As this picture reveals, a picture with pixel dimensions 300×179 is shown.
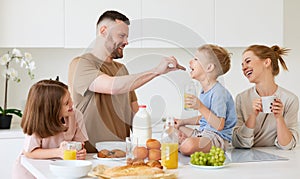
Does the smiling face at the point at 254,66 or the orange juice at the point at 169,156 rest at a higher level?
the smiling face at the point at 254,66

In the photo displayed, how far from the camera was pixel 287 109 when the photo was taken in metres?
2.82

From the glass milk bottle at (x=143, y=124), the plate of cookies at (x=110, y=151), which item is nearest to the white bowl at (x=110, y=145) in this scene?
the plate of cookies at (x=110, y=151)

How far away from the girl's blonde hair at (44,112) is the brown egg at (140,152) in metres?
0.40

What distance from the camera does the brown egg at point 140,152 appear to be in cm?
235

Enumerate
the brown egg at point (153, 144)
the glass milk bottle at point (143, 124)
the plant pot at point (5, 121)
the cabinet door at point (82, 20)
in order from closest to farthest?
the brown egg at point (153, 144) → the glass milk bottle at point (143, 124) → the plant pot at point (5, 121) → the cabinet door at point (82, 20)

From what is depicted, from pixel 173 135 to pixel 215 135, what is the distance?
12.5 inches

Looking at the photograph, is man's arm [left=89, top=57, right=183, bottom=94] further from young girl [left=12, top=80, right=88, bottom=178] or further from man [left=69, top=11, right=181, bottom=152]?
young girl [left=12, top=80, right=88, bottom=178]

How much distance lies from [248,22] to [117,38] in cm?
171

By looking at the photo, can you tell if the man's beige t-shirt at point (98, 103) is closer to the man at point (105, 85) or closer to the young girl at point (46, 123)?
the man at point (105, 85)

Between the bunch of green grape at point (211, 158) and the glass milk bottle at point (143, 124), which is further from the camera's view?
the glass milk bottle at point (143, 124)

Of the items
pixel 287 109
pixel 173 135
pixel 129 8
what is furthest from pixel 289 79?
pixel 173 135

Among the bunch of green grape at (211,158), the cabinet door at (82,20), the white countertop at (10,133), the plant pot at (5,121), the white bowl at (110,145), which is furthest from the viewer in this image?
the cabinet door at (82,20)

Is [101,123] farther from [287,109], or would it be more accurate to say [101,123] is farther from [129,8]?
[129,8]

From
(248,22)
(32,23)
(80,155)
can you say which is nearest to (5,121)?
(32,23)
